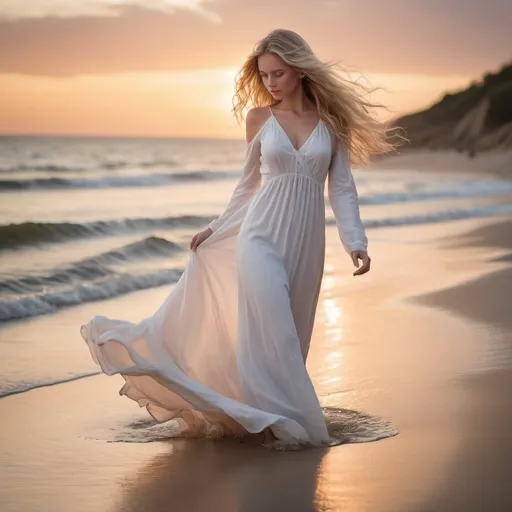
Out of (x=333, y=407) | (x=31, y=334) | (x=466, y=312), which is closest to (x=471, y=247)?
(x=466, y=312)

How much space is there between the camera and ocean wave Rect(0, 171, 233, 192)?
84.1ft

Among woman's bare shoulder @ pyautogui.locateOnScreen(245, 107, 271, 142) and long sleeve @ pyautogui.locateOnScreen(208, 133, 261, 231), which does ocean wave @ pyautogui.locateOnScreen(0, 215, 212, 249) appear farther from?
woman's bare shoulder @ pyautogui.locateOnScreen(245, 107, 271, 142)

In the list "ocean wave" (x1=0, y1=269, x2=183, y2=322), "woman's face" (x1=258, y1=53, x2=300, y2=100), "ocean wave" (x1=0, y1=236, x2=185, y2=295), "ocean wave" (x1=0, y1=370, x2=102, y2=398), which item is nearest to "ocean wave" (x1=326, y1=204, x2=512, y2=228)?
"ocean wave" (x1=0, y1=236, x2=185, y2=295)

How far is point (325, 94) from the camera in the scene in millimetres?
5316

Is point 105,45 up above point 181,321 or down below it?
above

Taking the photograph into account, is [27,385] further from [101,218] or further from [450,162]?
[450,162]

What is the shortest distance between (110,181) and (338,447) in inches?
947

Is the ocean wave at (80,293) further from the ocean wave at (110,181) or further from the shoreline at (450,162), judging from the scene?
the shoreline at (450,162)

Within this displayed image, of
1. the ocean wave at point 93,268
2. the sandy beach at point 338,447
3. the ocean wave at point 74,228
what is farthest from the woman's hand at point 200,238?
the ocean wave at point 74,228

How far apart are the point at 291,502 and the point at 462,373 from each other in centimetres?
258

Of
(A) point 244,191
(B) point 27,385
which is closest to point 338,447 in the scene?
(A) point 244,191

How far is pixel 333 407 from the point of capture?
5.71 metres

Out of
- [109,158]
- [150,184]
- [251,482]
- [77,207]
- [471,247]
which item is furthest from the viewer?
[109,158]

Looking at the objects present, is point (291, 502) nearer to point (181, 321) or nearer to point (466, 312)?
point (181, 321)
